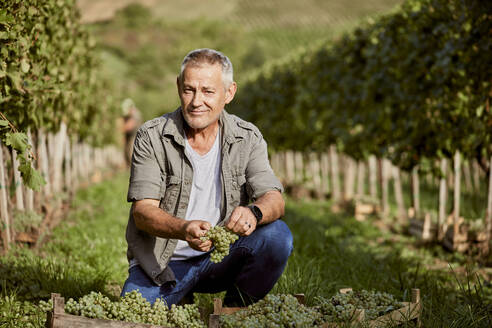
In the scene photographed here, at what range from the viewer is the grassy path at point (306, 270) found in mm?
3521

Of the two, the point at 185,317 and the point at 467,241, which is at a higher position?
the point at 185,317

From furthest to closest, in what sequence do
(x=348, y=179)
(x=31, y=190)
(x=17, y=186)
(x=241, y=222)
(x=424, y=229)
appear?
1. (x=348, y=179)
2. (x=424, y=229)
3. (x=31, y=190)
4. (x=17, y=186)
5. (x=241, y=222)

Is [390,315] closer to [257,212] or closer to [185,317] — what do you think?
[257,212]

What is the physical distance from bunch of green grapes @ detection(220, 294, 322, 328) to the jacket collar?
1.01 metres

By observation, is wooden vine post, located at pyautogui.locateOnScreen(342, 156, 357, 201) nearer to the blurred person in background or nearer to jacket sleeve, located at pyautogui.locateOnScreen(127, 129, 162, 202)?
jacket sleeve, located at pyautogui.locateOnScreen(127, 129, 162, 202)

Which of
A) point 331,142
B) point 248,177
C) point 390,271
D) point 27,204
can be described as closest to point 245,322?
point 248,177

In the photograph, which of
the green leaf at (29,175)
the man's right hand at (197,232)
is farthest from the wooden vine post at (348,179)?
the man's right hand at (197,232)

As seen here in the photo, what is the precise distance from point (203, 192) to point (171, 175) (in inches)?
9.0

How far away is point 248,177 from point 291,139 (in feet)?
31.2

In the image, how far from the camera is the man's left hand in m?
2.86

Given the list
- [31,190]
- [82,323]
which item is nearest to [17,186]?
[31,190]

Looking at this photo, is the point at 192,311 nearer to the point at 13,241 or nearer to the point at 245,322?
the point at 245,322

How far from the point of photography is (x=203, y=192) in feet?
11.0

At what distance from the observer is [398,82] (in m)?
7.43
